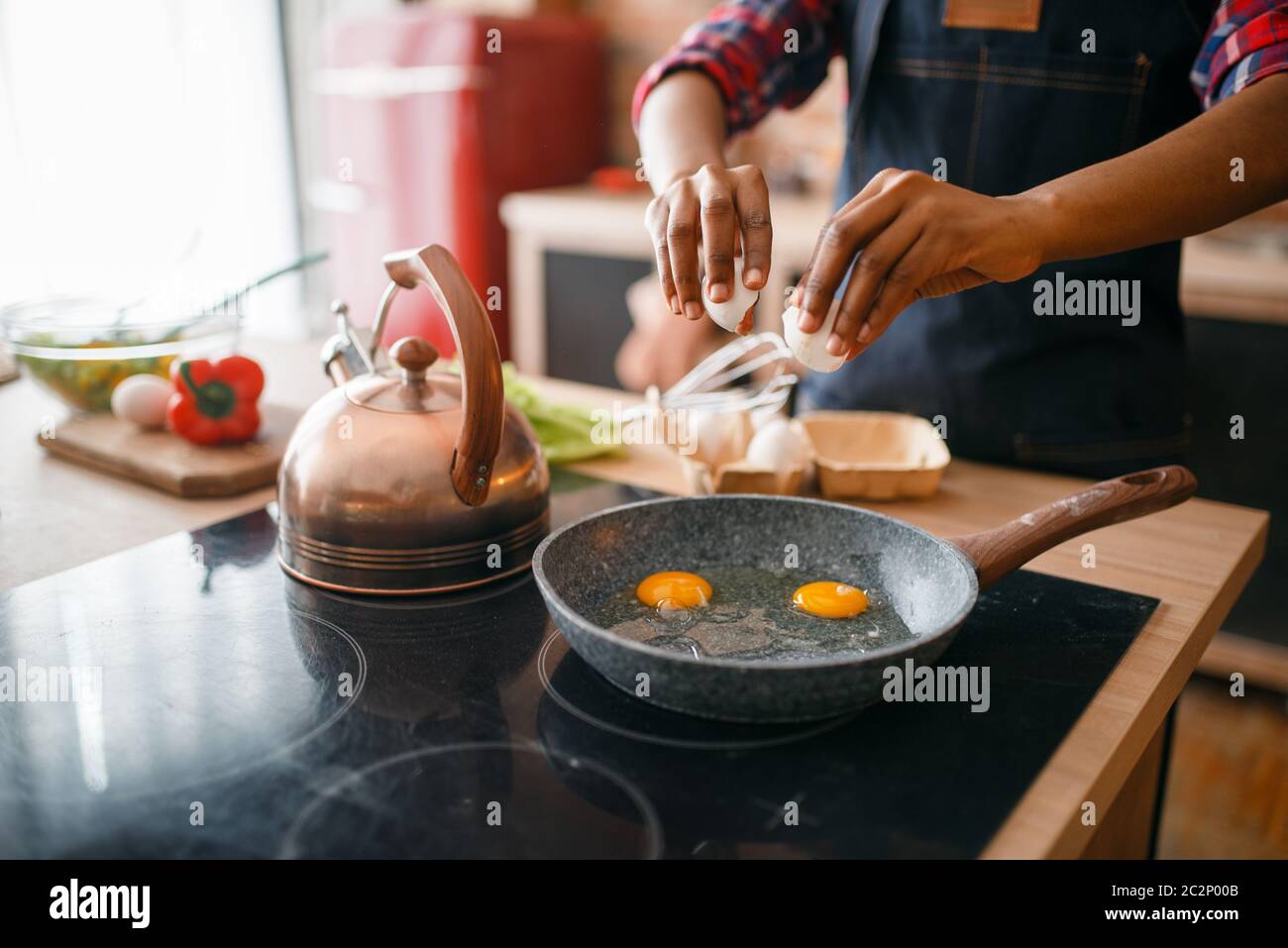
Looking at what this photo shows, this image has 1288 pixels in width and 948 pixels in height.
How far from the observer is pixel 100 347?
4.74 feet

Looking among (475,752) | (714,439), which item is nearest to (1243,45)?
(714,439)

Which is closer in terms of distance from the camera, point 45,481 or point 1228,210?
point 1228,210

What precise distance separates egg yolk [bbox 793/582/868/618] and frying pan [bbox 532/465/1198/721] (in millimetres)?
35

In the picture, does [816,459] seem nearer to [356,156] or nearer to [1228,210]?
[1228,210]

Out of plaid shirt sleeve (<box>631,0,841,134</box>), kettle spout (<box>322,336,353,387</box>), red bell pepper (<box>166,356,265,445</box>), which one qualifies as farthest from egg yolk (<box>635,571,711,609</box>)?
plaid shirt sleeve (<box>631,0,841,134</box>)

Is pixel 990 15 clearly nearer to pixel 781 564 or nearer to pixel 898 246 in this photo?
pixel 898 246

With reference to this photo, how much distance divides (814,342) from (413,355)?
37cm

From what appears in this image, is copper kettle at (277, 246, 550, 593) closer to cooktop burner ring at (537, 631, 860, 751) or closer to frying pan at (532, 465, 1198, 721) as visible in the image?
frying pan at (532, 465, 1198, 721)

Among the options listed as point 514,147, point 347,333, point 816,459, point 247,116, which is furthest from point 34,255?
point 816,459

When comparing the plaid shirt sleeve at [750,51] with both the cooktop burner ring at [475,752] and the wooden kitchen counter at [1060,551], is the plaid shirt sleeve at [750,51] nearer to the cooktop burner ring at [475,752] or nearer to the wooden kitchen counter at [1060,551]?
the wooden kitchen counter at [1060,551]

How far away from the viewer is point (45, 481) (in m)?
1.32

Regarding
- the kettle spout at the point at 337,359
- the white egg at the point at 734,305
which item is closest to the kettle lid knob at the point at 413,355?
the kettle spout at the point at 337,359

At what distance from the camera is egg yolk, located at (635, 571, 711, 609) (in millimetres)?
951

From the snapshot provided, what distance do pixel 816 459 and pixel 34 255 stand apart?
9.18 ft
